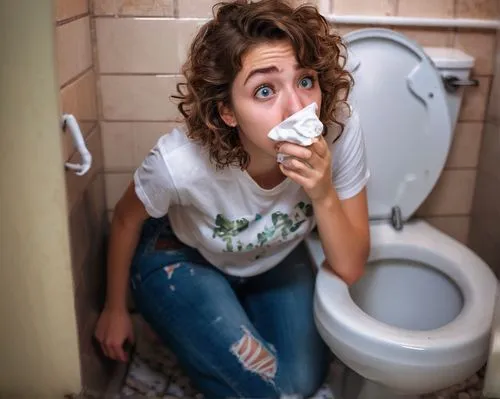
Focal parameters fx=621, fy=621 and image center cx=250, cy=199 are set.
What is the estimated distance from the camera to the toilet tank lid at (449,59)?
1.21 meters

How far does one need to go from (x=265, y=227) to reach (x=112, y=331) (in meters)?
0.37

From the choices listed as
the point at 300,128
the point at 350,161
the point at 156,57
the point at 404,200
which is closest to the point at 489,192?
the point at 404,200

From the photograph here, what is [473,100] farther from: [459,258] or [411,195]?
[459,258]

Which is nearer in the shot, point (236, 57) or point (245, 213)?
point (236, 57)

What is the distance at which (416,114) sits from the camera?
1210mm

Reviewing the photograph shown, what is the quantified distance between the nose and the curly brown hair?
50 millimetres

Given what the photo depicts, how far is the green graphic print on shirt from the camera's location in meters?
1.10

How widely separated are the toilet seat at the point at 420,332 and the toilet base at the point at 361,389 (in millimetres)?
182

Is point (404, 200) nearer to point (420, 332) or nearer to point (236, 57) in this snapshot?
point (420, 332)

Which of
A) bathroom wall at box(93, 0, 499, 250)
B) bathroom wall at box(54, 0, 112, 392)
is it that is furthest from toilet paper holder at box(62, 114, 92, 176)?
bathroom wall at box(93, 0, 499, 250)

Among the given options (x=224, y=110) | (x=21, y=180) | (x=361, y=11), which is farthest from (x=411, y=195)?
(x=21, y=180)

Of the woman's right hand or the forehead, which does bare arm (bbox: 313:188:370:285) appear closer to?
the forehead

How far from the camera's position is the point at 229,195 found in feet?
3.51

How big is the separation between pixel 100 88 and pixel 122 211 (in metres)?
0.29
